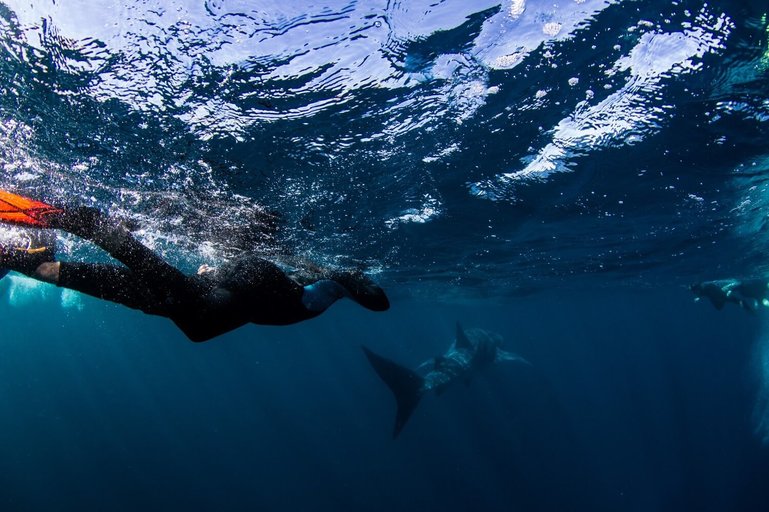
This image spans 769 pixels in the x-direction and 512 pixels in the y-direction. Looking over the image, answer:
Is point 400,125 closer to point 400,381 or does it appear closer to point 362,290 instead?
point 362,290

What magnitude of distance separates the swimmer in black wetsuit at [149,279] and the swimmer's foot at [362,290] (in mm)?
899

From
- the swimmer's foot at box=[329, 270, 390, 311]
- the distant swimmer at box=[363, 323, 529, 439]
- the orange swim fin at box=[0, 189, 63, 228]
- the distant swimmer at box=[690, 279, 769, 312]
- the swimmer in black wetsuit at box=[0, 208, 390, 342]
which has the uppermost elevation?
the orange swim fin at box=[0, 189, 63, 228]

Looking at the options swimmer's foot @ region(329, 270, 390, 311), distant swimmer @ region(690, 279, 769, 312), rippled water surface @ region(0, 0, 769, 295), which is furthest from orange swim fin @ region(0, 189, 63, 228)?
distant swimmer @ region(690, 279, 769, 312)

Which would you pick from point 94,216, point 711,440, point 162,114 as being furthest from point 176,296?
point 711,440

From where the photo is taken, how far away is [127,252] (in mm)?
3131

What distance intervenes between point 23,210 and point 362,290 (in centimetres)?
317

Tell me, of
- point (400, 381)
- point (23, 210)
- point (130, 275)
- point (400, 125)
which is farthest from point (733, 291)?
point (23, 210)

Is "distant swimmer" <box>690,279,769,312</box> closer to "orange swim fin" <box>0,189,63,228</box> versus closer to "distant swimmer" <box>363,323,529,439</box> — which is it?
"distant swimmer" <box>363,323,529,439</box>

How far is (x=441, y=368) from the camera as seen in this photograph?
20125 millimetres

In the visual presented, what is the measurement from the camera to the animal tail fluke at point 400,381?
16067 mm

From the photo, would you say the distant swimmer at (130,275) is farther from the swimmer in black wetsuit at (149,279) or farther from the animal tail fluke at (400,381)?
the animal tail fluke at (400,381)

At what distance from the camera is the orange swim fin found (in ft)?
10.2

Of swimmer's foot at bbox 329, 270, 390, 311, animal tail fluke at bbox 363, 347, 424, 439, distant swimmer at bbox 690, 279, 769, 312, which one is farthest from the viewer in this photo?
distant swimmer at bbox 690, 279, 769, 312

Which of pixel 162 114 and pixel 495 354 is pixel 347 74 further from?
pixel 495 354
